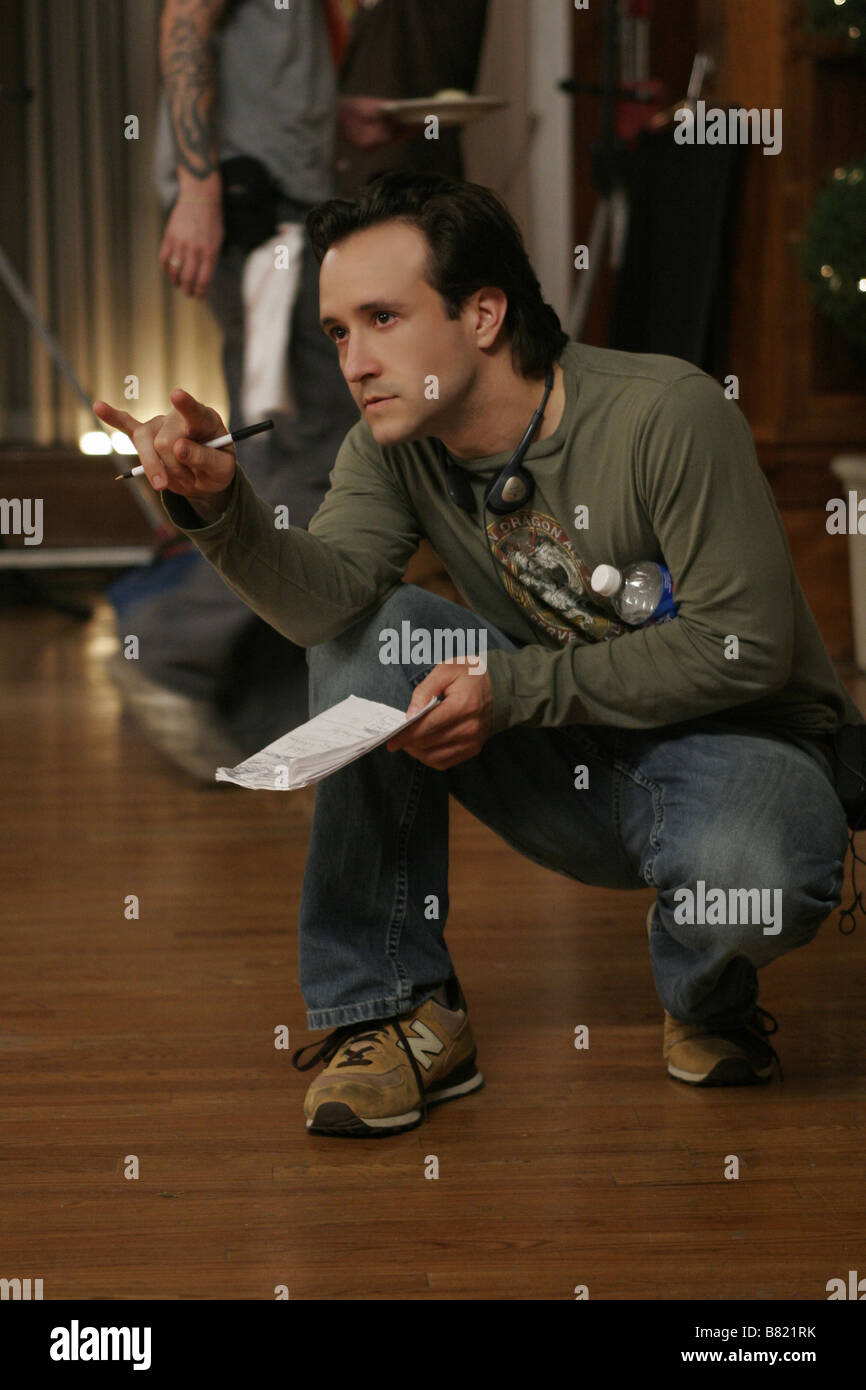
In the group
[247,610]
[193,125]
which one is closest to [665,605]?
[247,610]

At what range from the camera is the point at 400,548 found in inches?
55.7

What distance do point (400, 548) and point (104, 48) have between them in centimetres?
450

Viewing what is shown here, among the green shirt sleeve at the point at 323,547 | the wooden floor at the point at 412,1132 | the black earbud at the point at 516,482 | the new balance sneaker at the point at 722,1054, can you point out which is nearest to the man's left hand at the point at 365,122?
the wooden floor at the point at 412,1132

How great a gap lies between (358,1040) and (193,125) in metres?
1.56

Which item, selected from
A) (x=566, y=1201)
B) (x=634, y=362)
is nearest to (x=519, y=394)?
(x=634, y=362)

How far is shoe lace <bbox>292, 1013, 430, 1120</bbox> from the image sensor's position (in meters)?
1.31

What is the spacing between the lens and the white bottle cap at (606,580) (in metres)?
1.27

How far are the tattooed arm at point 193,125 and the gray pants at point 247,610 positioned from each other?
0.08m

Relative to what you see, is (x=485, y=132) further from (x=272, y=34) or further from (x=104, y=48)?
(x=272, y=34)

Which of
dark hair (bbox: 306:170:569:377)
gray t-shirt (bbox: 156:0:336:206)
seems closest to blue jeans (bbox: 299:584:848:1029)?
dark hair (bbox: 306:170:569:377)

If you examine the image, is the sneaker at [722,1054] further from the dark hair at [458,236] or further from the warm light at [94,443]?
the warm light at [94,443]

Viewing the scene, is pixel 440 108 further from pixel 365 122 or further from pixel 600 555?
pixel 600 555

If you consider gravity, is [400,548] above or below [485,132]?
below

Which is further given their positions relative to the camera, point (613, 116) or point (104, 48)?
point (104, 48)
